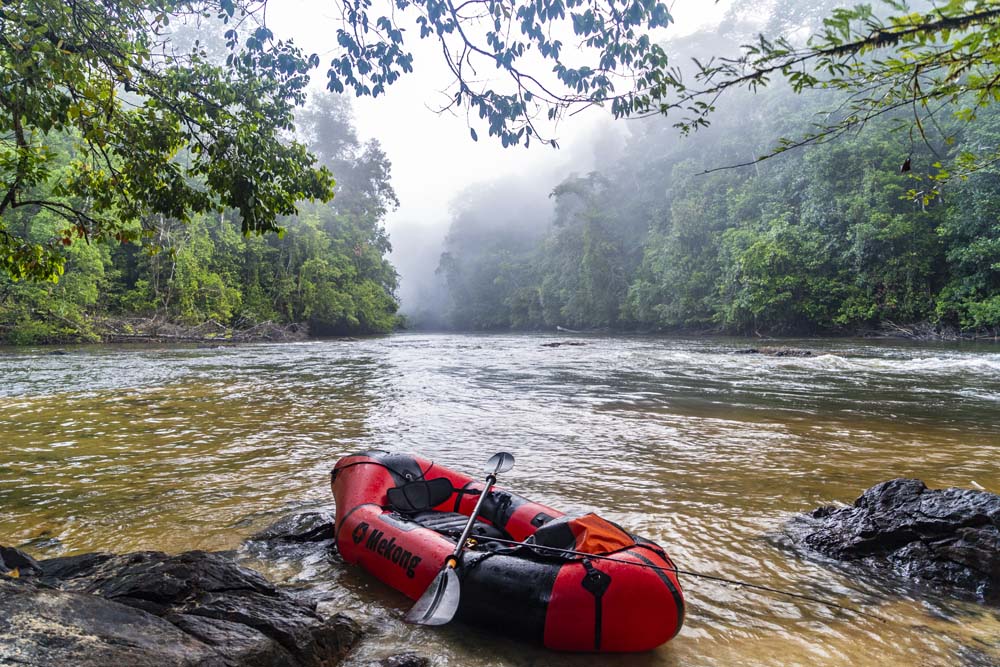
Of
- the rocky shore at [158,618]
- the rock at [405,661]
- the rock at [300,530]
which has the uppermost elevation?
the rocky shore at [158,618]

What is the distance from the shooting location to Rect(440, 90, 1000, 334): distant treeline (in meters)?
19.8

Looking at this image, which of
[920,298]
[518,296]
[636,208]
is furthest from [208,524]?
[518,296]

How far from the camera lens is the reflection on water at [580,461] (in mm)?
2352

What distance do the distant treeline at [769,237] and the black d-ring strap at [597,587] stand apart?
5.80m

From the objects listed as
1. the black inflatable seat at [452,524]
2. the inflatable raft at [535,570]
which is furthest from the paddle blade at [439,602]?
the black inflatable seat at [452,524]

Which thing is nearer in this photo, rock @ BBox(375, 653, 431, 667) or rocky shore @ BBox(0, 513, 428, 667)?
rocky shore @ BBox(0, 513, 428, 667)

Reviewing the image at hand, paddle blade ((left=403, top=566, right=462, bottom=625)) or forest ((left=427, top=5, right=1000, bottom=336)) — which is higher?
forest ((left=427, top=5, right=1000, bottom=336))

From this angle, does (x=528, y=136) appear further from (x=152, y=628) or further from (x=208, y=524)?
(x=152, y=628)

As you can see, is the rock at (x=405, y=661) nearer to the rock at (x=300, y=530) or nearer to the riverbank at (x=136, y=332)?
the rock at (x=300, y=530)

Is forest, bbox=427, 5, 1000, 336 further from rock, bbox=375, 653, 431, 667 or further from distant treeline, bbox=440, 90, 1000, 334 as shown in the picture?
rock, bbox=375, 653, 431, 667

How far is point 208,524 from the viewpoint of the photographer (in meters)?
3.42

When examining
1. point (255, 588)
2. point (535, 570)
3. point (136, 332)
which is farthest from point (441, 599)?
point (136, 332)

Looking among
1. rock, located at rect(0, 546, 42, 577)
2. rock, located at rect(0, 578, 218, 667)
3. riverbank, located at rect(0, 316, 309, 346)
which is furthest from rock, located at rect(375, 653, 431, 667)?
riverbank, located at rect(0, 316, 309, 346)

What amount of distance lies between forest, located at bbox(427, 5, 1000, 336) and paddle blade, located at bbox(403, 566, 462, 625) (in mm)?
2569
